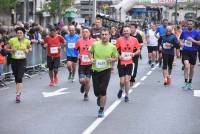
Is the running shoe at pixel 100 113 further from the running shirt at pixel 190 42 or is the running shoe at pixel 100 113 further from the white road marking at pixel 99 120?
the running shirt at pixel 190 42

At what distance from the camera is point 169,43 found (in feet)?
57.4

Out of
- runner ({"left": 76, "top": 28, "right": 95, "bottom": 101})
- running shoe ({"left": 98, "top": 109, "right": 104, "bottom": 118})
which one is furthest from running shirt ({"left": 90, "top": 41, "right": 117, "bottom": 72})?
runner ({"left": 76, "top": 28, "right": 95, "bottom": 101})

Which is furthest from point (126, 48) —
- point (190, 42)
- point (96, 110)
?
point (190, 42)

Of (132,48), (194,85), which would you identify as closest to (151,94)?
(132,48)

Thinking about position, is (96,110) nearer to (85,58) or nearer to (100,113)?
(100,113)

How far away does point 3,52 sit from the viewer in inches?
670

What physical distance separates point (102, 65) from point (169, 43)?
620cm

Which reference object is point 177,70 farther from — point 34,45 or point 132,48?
point 132,48

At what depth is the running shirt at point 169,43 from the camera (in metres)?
17.4

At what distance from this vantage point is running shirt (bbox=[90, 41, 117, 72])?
11.7 meters

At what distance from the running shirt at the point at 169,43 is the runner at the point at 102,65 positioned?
19.6 ft

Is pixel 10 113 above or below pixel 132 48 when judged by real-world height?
below

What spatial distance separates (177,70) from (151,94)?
28.3ft


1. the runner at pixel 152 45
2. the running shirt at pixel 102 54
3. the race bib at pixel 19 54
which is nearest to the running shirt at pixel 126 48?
the running shirt at pixel 102 54
